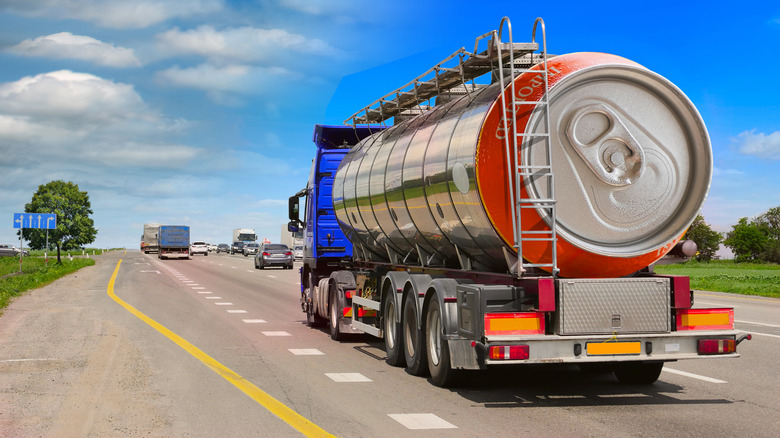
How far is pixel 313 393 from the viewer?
8789 millimetres

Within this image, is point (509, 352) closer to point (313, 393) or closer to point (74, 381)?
point (313, 393)

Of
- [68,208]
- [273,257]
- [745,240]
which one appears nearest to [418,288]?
[273,257]

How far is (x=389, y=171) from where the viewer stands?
11.7m

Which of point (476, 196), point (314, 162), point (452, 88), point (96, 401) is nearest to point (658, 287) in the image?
point (476, 196)

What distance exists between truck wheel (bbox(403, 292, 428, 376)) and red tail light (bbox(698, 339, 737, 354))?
2999 millimetres

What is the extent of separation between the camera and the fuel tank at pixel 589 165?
8250mm

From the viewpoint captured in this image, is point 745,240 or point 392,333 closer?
point 392,333

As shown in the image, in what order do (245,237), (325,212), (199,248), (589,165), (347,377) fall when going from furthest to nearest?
(245,237)
(199,248)
(325,212)
(347,377)
(589,165)

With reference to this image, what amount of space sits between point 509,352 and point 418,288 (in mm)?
2204

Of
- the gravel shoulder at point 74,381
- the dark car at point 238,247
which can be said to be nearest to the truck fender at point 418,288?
the gravel shoulder at point 74,381

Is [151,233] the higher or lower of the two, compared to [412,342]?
higher

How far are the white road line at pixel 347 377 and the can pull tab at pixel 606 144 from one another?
142 inches

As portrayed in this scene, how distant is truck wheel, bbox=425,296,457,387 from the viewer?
8938mm

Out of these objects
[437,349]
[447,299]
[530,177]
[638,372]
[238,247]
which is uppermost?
[238,247]
